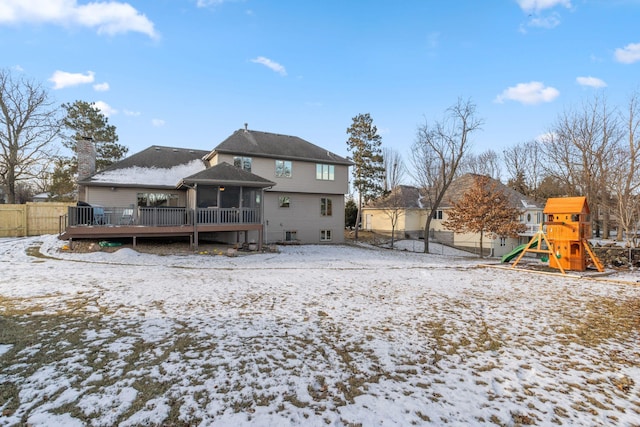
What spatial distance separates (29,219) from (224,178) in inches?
625

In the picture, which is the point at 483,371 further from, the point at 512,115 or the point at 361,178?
the point at 361,178

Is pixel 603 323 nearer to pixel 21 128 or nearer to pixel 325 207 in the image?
pixel 325 207

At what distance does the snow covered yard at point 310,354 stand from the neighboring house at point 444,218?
66.8 ft

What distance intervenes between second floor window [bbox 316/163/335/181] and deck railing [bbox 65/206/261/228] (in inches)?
272

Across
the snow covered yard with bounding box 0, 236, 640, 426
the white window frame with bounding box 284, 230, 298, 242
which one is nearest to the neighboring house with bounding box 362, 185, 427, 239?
the white window frame with bounding box 284, 230, 298, 242

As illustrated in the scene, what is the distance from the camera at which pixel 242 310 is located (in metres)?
6.42

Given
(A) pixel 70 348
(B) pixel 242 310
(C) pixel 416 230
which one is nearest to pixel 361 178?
(C) pixel 416 230

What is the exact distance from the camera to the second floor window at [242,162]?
20.1 meters

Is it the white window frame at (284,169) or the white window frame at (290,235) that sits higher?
the white window frame at (284,169)

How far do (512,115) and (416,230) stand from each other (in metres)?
14.7

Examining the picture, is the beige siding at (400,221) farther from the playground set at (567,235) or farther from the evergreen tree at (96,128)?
the evergreen tree at (96,128)

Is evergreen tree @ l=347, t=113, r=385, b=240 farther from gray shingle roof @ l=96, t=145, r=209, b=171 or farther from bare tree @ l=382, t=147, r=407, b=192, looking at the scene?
gray shingle roof @ l=96, t=145, r=209, b=171

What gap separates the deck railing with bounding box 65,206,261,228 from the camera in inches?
530

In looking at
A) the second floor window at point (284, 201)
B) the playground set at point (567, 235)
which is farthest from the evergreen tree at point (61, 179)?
the playground set at point (567, 235)
